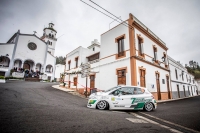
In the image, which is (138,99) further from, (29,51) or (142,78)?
(29,51)

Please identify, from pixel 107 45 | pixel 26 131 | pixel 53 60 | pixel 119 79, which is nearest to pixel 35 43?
pixel 53 60

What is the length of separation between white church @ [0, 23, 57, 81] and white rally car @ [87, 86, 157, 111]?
1070 inches

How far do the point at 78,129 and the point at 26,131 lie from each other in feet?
4.08

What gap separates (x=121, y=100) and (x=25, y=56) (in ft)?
103

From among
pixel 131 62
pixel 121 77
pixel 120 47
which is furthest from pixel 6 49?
pixel 131 62

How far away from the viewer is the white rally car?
640 cm

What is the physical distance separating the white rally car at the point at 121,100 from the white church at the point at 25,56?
27.2 meters

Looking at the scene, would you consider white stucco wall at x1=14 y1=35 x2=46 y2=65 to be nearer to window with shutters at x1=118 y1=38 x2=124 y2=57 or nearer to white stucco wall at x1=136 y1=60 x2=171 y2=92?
window with shutters at x1=118 y1=38 x2=124 y2=57

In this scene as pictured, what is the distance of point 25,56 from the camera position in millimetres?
28547

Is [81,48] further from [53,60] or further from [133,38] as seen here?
[53,60]

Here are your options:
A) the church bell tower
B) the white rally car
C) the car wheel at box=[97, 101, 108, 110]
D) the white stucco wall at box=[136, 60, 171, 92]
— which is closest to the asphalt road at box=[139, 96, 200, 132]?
the white rally car

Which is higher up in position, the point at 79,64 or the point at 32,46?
the point at 32,46

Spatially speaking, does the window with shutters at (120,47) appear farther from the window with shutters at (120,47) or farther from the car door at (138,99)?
the car door at (138,99)

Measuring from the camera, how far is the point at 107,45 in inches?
523
